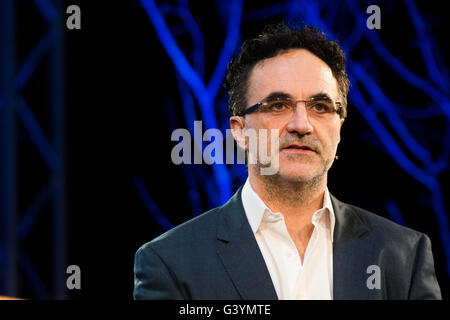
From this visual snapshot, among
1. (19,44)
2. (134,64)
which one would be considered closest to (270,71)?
(134,64)

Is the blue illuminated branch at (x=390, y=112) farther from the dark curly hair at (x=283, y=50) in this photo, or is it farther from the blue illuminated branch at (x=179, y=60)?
the dark curly hair at (x=283, y=50)

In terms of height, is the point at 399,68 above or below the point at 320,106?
above

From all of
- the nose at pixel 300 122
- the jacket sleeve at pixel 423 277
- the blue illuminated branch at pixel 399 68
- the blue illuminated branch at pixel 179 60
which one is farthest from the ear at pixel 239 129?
the blue illuminated branch at pixel 399 68

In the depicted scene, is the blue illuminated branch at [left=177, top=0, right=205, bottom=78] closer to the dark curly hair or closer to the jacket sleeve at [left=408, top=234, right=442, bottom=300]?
the dark curly hair

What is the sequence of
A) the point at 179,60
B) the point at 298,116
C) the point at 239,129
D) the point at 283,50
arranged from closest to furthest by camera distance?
the point at 298,116, the point at 283,50, the point at 239,129, the point at 179,60

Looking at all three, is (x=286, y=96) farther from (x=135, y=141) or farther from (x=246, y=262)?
(x=135, y=141)

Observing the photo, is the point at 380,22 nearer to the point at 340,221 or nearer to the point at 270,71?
the point at 270,71

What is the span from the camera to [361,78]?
121 inches

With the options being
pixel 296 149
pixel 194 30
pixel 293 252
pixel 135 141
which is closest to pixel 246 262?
pixel 293 252

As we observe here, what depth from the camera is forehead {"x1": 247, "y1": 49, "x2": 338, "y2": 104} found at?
68.9 inches

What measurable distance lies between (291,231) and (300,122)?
1.31 ft

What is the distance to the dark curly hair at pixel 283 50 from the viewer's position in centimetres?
185

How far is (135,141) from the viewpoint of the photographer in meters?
3.06

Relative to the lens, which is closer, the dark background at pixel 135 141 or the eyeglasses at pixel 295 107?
the eyeglasses at pixel 295 107
